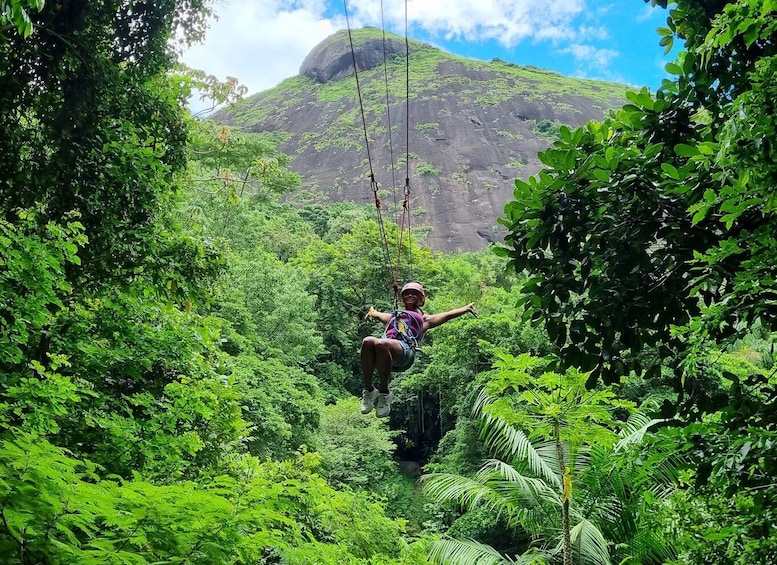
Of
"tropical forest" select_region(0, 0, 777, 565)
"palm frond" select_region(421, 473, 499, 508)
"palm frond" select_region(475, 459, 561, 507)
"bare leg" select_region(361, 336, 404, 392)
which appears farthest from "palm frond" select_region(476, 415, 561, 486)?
"bare leg" select_region(361, 336, 404, 392)

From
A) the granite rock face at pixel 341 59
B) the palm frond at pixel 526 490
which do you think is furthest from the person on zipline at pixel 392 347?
the granite rock face at pixel 341 59

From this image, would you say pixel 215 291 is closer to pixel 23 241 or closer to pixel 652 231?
pixel 23 241

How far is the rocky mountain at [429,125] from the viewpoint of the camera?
137 feet

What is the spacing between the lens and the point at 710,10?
2770 mm

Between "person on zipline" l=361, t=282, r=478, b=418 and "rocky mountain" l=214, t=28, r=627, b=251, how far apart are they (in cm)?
2932

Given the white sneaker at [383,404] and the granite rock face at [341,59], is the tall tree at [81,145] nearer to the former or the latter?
the white sneaker at [383,404]

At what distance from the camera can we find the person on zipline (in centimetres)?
489

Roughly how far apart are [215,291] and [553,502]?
18.0 feet

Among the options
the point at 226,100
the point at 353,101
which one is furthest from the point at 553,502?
the point at 353,101

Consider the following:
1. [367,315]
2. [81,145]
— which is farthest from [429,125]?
[81,145]

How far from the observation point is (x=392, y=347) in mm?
4914

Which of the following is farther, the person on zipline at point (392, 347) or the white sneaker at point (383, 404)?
the white sneaker at point (383, 404)

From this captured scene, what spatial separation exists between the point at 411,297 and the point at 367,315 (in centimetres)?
61

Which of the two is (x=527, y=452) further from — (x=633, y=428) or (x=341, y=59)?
(x=341, y=59)
